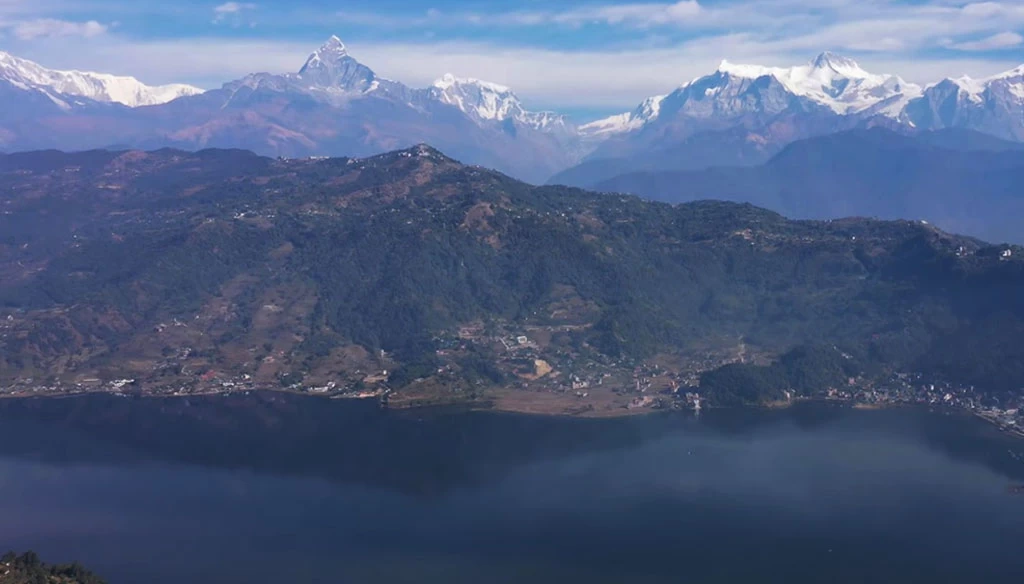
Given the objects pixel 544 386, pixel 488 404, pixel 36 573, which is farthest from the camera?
pixel 544 386

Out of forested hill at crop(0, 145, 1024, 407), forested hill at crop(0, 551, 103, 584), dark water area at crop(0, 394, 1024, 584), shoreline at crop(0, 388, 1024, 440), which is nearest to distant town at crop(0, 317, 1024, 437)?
shoreline at crop(0, 388, 1024, 440)

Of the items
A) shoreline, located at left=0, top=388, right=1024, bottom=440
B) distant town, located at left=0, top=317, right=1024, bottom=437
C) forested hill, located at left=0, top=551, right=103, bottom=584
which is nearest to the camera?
forested hill, located at left=0, top=551, right=103, bottom=584

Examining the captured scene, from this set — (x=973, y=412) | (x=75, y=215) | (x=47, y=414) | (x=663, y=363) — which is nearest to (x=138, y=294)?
(x=47, y=414)

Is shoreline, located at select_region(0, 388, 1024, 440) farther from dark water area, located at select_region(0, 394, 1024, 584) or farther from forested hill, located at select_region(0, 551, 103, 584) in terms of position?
forested hill, located at select_region(0, 551, 103, 584)

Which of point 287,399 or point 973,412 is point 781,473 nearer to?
point 973,412

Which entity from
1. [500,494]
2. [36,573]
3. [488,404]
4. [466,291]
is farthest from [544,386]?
[36,573]

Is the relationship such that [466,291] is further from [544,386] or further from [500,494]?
[500,494]
